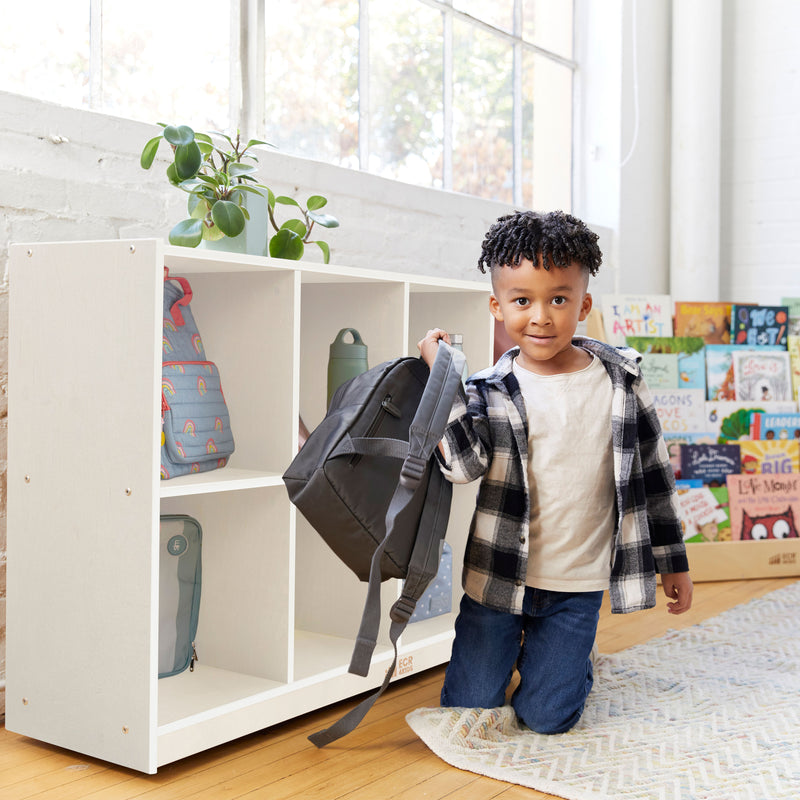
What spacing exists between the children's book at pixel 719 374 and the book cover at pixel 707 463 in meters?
0.17

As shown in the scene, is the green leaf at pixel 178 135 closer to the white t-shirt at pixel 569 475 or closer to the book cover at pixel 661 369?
the white t-shirt at pixel 569 475

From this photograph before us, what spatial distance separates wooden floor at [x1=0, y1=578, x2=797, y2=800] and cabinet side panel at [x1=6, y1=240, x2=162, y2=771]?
0.04m

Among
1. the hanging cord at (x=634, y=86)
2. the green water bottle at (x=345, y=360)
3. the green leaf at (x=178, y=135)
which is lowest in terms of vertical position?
the green water bottle at (x=345, y=360)

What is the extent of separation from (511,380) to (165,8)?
1236mm

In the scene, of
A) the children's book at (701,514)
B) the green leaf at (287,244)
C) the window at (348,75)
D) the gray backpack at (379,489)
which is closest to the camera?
the gray backpack at (379,489)

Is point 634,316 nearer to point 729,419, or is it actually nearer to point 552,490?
point 729,419

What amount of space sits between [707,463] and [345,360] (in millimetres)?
1604

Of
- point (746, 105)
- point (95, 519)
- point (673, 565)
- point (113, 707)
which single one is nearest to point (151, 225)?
point (95, 519)

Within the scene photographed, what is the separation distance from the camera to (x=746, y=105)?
146 inches

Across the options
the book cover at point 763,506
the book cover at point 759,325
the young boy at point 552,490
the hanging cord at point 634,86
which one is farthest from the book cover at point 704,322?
the young boy at point 552,490

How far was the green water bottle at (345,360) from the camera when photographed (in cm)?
194

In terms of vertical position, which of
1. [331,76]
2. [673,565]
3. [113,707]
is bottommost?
[113,707]

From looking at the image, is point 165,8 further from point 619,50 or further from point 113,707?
point 619,50

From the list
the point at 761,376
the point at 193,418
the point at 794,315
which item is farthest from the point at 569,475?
the point at 794,315
